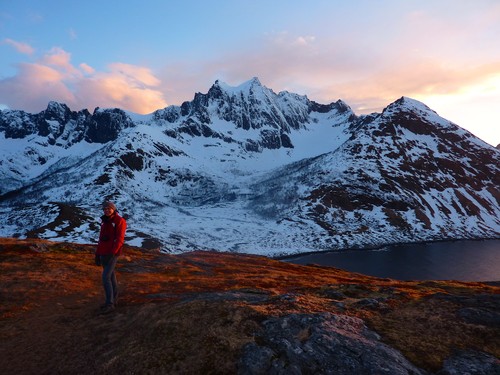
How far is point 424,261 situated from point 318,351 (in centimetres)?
12138

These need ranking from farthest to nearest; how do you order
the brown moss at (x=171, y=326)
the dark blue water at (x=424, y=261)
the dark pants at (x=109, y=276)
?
the dark blue water at (x=424, y=261)
the dark pants at (x=109, y=276)
the brown moss at (x=171, y=326)

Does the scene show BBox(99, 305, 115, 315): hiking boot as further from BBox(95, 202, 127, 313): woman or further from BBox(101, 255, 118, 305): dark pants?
BBox(101, 255, 118, 305): dark pants

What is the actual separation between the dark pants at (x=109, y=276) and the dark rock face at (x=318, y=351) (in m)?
7.76

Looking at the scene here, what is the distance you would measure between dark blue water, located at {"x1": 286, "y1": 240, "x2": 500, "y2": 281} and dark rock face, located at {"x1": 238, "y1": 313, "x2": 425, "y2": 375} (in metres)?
94.3

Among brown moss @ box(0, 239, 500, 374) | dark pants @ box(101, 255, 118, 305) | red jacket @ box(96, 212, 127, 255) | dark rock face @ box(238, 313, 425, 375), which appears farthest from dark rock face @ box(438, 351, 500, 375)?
dark pants @ box(101, 255, 118, 305)

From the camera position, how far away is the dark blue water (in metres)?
101

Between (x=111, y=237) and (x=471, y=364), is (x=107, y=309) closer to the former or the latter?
(x=111, y=237)

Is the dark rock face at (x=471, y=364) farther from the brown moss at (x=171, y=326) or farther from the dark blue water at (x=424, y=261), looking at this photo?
the dark blue water at (x=424, y=261)

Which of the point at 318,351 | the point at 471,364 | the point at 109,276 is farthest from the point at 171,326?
the point at 471,364

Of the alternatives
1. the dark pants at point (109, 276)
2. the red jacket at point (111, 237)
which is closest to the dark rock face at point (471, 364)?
the red jacket at point (111, 237)

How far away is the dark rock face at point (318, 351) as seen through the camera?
9969mm

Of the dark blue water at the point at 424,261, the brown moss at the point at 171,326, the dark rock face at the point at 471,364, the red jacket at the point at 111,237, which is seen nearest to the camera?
the dark rock face at the point at 471,364

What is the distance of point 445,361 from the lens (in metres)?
10.6

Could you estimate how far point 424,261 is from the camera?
383 ft
